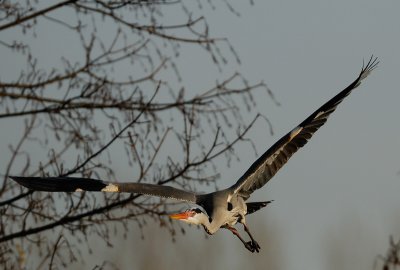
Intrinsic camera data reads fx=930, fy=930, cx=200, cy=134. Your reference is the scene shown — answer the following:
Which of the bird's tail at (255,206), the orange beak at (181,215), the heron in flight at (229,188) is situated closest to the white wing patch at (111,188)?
the heron in flight at (229,188)

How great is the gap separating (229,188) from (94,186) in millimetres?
1110

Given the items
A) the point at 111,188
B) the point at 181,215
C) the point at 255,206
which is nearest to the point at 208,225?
the point at 181,215

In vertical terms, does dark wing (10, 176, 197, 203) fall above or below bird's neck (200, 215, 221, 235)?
above

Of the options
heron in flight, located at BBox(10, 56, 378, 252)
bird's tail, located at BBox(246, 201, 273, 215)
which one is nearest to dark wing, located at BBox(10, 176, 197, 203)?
heron in flight, located at BBox(10, 56, 378, 252)

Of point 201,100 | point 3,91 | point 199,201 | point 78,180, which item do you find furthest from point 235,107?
point 3,91

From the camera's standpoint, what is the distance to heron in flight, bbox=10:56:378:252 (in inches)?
286

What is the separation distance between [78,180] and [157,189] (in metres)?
0.83

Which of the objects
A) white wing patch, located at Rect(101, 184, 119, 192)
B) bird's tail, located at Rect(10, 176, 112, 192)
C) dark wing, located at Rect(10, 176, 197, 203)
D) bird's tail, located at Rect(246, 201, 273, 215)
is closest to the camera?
dark wing, located at Rect(10, 176, 197, 203)

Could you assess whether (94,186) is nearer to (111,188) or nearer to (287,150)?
(111,188)

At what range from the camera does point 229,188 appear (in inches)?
301

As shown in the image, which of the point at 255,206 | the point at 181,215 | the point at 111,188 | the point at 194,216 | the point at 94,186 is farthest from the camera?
the point at 255,206

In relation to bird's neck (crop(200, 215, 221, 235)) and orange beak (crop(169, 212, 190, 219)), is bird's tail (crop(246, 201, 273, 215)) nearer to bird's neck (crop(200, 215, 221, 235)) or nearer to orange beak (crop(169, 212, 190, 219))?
bird's neck (crop(200, 215, 221, 235))

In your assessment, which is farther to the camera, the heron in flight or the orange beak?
the orange beak

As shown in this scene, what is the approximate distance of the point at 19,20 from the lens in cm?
814
